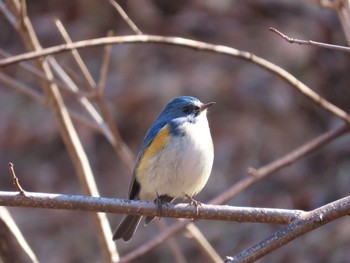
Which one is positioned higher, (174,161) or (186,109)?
(186,109)

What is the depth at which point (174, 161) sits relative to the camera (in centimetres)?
417

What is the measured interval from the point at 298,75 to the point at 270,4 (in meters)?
1.12

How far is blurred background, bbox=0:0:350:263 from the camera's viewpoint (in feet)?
22.9

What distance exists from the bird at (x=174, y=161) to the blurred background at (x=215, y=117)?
2.60 meters

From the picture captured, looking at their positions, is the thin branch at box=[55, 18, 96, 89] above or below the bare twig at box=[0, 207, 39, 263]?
above

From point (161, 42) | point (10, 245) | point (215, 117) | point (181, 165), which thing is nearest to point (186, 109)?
point (181, 165)

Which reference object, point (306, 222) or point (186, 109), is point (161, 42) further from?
point (306, 222)

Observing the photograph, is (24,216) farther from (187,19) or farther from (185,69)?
(187,19)

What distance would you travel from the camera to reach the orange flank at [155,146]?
423 cm

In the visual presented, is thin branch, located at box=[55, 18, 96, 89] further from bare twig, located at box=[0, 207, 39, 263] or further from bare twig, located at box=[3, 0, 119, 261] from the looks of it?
bare twig, located at box=[0, 207, 39, 263]

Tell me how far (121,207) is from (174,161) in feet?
4.25

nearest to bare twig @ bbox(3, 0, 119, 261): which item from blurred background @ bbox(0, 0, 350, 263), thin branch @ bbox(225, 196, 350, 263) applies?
thin branch @ bbox(225, 196, 350, 263)

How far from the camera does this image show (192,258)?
695 centimetres

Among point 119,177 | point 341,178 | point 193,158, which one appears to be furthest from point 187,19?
point 193,158
